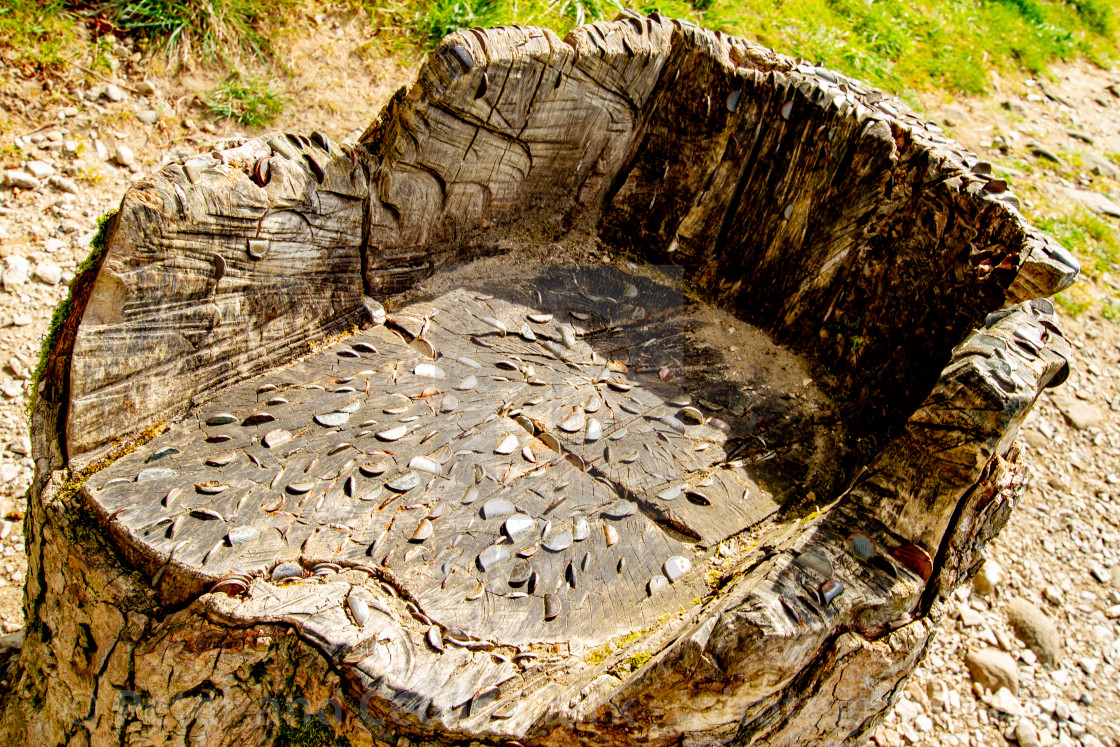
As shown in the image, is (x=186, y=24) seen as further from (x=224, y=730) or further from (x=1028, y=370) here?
(x=1028, y=370)

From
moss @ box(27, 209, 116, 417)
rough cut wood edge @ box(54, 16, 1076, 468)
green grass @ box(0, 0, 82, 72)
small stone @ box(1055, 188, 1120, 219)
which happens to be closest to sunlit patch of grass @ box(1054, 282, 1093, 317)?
small stone @ box(1055, 188, 1120, 219)

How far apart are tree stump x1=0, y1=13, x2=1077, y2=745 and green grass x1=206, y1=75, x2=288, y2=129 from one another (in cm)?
194

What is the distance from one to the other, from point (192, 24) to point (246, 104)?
1.75 feet

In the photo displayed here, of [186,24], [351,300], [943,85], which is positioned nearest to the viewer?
[351,300]

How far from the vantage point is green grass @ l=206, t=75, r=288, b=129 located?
12.5ft

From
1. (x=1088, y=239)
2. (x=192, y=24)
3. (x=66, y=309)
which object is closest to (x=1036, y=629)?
(x=1088, y=239)

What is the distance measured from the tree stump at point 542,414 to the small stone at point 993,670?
112 centimetres

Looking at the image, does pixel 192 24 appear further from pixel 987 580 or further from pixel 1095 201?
pixel 1095 201

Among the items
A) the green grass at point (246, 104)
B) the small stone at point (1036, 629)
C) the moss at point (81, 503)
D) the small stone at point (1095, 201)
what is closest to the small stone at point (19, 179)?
the green grass at point (246, 104)

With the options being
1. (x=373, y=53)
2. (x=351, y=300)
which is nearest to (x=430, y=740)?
(x=351, y=300)

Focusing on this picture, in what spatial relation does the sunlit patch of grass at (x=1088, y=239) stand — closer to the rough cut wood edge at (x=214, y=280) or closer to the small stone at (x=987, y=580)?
the small stone at (x=987, y=580)

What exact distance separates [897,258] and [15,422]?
10.4 ft

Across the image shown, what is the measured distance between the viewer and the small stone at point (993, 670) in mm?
2721

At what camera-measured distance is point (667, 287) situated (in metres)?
2.70
